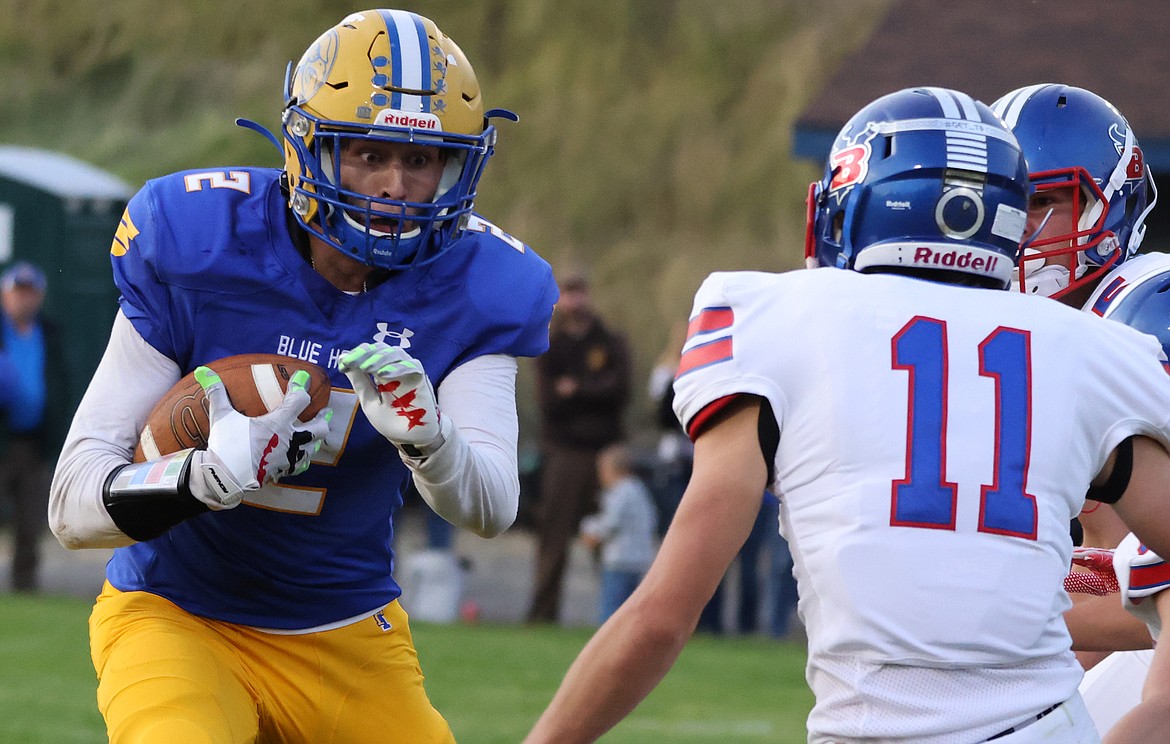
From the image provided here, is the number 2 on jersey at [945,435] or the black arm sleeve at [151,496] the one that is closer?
the number 2 on jersey at [945,435]

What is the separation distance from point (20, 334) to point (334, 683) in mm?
7369

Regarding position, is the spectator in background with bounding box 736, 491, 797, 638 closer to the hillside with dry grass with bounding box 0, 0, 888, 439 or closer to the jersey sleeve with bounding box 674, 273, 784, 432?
the hillside with dry grass with bounding box 0, 0, 888, 439

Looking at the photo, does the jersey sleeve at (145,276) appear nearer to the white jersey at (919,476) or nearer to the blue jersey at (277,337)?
the blue jersey at (277,337)

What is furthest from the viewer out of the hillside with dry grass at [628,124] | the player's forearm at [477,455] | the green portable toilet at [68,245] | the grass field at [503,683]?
the hillside with dry grass at [628,124]

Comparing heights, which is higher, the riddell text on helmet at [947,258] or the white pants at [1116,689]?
the riddell text on helmet at [947,258]

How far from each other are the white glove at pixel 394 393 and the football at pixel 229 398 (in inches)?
7.7

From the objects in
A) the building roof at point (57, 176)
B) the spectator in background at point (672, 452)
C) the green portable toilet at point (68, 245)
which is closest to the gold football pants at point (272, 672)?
the spectator in background at point (672, 452)

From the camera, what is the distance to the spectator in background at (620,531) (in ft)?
31.1

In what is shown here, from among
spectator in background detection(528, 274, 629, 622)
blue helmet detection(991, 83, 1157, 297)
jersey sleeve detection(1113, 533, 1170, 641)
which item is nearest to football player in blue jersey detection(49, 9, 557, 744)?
blue helmet detection(991, 83, 1157, 297)

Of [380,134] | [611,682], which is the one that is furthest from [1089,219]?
[611,682]

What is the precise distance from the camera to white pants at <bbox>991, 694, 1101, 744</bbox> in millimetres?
2424

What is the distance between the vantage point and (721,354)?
2463 mm

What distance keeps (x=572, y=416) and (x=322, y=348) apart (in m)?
6.41

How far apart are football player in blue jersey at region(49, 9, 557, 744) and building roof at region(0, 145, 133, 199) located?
32.3ft
